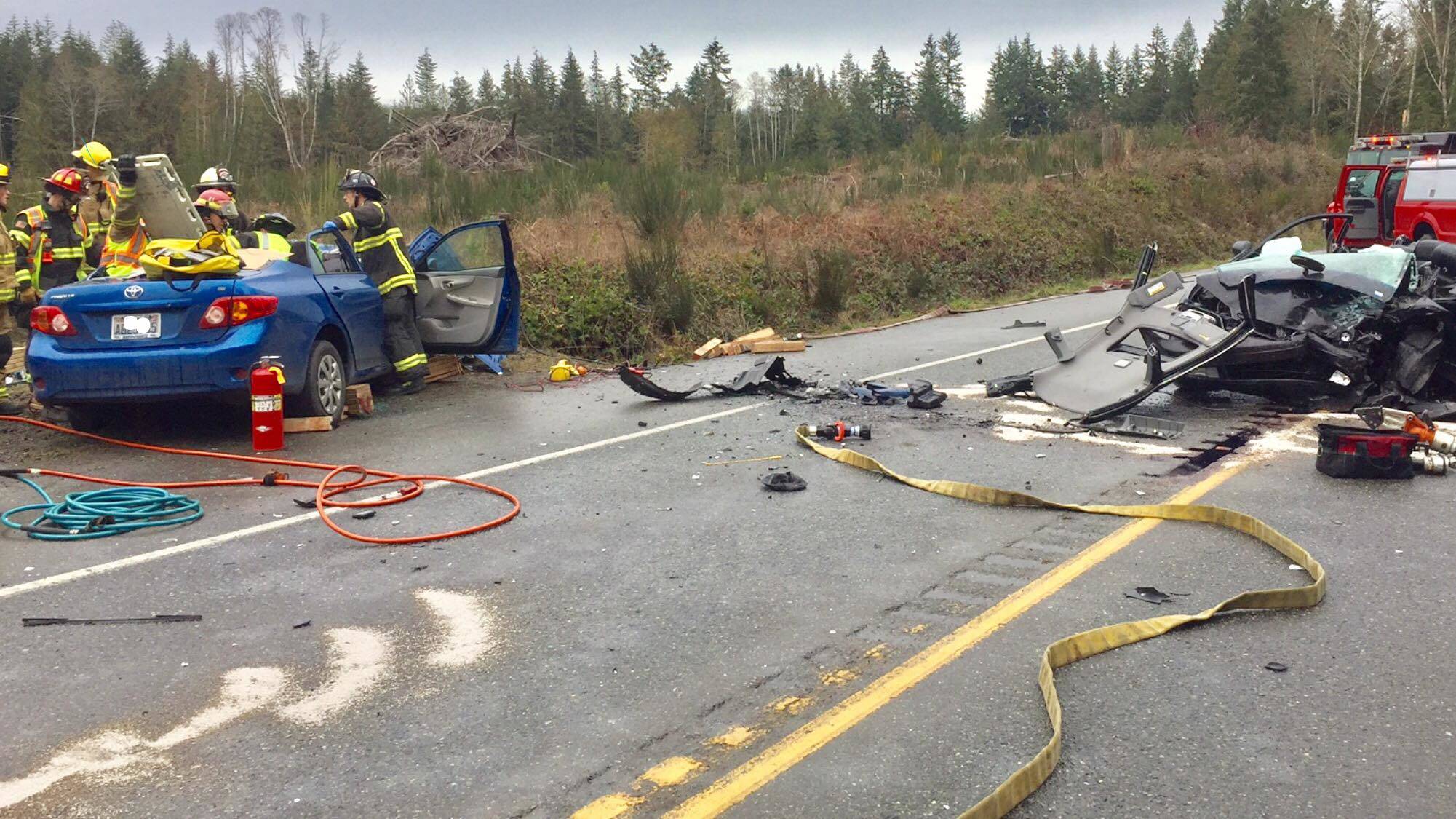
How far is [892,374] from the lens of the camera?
12.0 meters

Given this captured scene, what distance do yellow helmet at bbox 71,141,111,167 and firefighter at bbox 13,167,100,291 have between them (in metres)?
0.83

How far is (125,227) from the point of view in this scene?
9250mm

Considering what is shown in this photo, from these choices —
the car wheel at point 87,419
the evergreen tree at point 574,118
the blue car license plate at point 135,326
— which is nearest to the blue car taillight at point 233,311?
the blue car license plate at point 135,326

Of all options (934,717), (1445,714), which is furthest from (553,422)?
(1445,714)

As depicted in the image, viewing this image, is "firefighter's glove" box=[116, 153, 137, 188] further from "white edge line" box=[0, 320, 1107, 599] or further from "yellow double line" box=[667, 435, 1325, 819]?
"yellow double line" box=[667, 435, 1325, 819]

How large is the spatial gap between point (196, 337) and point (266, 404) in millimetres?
674

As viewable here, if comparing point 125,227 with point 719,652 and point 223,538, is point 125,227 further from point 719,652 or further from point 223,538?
point 719,652

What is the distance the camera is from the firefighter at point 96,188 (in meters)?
9.86

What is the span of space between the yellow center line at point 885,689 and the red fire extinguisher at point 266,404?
547 cm

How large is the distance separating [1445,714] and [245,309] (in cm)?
749

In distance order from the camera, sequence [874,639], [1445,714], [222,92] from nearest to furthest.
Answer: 1. [1445,714]
2. [874,639]
3. [222,92]

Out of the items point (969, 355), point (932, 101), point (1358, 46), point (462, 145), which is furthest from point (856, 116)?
point (969, 355)

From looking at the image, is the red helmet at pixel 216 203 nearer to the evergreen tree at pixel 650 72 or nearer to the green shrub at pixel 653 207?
the green shrub at pixel 653 207

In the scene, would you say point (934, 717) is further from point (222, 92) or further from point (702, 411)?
point (222, 92)
